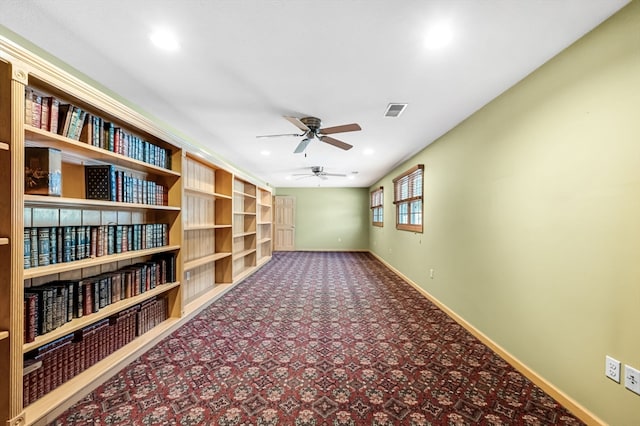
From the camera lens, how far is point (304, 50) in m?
1.83

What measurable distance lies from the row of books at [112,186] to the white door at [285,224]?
23.3ft

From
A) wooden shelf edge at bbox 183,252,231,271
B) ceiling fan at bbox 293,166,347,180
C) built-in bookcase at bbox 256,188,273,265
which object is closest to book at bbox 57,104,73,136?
wooden shelf edge at bbox 183,252,231,271

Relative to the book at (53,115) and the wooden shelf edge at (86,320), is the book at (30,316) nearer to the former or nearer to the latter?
the wooden shelf edge at (86,320)

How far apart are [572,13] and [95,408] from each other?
3710 mm

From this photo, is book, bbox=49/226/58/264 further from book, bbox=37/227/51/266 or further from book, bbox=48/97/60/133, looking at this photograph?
book, bbox=48/97/60/133

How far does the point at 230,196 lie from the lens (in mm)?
4531

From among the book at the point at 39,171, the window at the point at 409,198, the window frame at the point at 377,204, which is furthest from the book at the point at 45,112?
the window frame at the point at 377,204

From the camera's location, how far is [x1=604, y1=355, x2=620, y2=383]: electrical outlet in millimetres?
1459

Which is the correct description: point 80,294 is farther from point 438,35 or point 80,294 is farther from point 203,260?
point 438,35

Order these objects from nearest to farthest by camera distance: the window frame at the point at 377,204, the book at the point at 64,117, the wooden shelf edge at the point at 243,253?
the book at the point at 64,117, the wooden shelf edge at the point at 243,253, the window frame at the point at 377,204

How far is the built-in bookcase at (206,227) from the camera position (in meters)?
3.63

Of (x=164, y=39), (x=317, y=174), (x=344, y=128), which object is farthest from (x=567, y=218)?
(x=317, y=174)

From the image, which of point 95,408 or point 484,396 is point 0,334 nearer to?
point 95,408

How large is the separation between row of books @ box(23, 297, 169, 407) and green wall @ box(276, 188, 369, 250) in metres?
7.19
